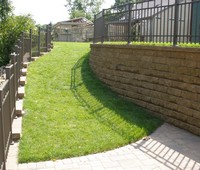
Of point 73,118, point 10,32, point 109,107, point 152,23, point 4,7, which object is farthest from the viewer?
point 4,7

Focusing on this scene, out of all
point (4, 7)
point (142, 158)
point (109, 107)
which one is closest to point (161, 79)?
point (109, 107)

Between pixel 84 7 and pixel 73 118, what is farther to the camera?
pixel 84 7

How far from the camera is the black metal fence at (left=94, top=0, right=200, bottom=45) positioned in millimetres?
6816

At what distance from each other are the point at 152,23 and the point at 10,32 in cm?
961

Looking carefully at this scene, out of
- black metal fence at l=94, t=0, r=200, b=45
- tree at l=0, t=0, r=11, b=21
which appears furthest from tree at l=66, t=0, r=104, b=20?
black metal fence at l=94, t=0, r=200, b=45

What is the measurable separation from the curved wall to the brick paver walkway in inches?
29.2

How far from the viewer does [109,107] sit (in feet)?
24.6

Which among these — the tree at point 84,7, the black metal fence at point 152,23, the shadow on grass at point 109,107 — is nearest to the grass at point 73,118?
the shadow on grass at point 109,107

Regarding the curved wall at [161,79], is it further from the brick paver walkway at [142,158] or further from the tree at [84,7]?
the tree at [84,7]

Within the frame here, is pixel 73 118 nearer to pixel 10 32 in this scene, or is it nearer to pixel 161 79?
pixel 161 79

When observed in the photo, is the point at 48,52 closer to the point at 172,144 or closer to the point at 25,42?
the point at 25,42

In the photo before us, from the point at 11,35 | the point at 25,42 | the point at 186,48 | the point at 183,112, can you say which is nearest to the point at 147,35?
the point at 186,48

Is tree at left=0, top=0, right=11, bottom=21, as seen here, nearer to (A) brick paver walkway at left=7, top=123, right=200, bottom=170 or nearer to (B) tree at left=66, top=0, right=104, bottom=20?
(A) brick paver walkway at left=7, top=123, right=200, bottom=170

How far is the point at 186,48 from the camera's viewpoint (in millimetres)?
6164
